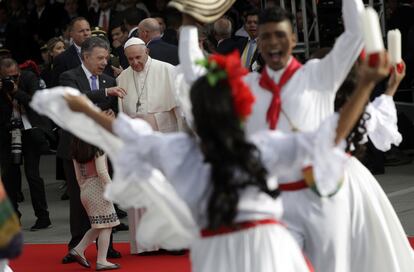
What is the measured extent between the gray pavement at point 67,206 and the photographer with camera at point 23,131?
269 mm

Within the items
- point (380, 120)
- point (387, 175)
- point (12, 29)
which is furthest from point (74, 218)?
point (12, 29)

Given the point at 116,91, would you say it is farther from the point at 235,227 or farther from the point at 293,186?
the point at 235,227

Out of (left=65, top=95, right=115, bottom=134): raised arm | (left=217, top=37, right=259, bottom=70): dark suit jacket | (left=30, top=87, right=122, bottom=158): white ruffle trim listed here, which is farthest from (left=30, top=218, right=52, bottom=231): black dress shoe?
(left=65, top=95, right=115, bottom=134): raised arm

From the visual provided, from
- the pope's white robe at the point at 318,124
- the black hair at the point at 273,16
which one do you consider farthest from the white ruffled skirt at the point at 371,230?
the black hair at the point at 273,16

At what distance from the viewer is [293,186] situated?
6.42 meters

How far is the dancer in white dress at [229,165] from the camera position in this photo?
17.1ft

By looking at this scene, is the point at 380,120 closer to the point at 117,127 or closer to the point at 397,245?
the point at 397,245

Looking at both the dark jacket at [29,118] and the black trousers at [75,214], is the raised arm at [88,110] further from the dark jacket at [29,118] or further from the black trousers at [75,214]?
the dark jacket at [29,118]

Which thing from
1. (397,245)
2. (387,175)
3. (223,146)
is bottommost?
(387,175)

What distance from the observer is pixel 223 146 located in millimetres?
5207

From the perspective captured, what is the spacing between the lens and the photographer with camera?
11.7m

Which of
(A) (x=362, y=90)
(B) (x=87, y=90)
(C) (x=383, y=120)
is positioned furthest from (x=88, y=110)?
(B) (x=87, y=90)

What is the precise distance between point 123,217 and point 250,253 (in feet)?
22.5

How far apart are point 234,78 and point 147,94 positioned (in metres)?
5.04
